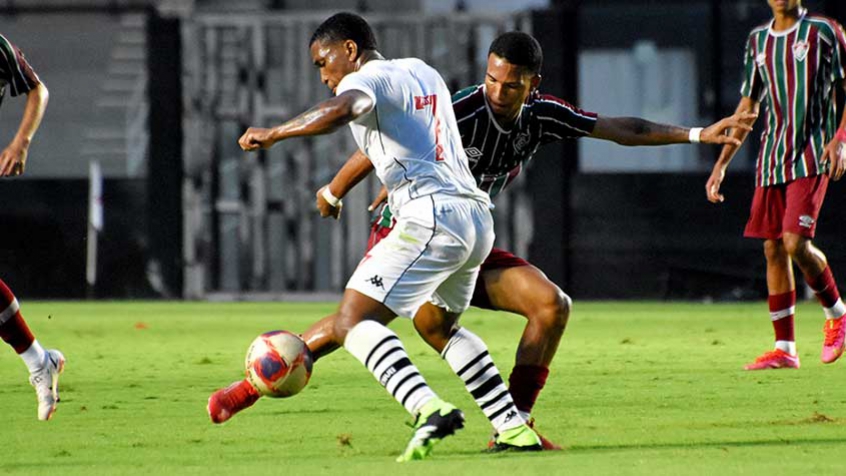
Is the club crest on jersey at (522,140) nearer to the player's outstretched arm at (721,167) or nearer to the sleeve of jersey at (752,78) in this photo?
the player's outstretched arm at (721,167)

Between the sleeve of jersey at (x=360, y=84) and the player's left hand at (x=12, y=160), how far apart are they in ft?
7.97

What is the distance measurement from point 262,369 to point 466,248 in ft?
2.89

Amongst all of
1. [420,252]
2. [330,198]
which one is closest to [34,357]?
[330,198]

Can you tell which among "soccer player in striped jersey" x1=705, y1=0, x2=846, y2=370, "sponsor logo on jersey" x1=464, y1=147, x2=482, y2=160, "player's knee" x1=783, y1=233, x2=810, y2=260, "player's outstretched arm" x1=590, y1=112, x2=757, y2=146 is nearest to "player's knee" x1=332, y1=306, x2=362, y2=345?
"sponsor logo on jersey" x1=464, y1=147, x2=482, y2=160

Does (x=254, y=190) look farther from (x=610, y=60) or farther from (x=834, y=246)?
(x=834, y=246)

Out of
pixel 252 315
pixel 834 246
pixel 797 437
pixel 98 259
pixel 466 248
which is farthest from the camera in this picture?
pixel 98 259

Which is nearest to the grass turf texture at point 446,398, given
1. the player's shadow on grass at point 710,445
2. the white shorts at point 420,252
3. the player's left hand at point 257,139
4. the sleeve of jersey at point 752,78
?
the player's shadow on grass at point 710,445

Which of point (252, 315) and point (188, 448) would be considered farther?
point (252, 315)

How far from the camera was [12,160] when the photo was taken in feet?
25.4

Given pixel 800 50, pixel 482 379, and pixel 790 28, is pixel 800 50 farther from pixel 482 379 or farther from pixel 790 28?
pixel 482 379

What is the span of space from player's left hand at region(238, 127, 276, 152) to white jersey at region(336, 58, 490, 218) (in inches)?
16.9

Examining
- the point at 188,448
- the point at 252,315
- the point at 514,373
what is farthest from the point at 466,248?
the point at 252,315

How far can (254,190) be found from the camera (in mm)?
21109

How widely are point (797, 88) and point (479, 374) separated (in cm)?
423
